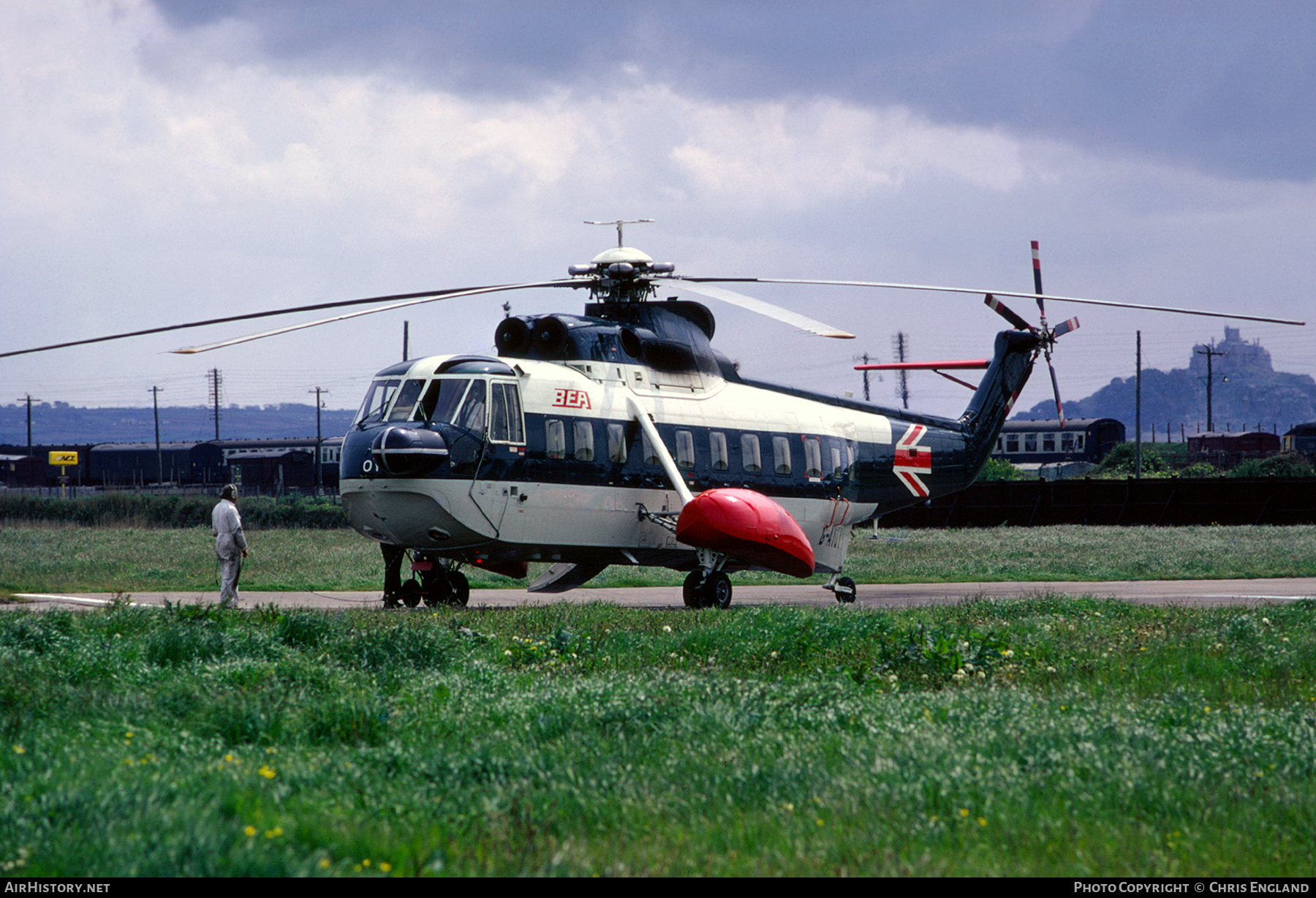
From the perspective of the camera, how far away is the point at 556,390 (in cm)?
1742

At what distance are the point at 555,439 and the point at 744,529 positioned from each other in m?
3.09

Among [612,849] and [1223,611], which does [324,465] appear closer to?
[1223,611]

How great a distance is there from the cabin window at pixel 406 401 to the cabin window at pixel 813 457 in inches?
295

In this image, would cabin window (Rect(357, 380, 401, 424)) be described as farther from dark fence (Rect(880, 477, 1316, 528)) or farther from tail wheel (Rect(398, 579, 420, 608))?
dark fence (Rect(880, 477, 1316, 528))

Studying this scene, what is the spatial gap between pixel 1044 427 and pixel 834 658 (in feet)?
291

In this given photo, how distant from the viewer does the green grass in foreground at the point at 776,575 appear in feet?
81.3

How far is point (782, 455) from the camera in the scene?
67.2 ft

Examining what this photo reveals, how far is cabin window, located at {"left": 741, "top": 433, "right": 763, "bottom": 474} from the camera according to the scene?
65.3 feet

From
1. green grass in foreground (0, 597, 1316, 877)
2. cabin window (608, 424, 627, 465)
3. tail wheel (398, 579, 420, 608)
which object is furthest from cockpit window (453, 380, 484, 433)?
green grass in foreground (0, 597, 1316, 877)

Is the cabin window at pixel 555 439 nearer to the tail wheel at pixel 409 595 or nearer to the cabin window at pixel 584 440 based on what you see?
the cabin window at pixel 584 440

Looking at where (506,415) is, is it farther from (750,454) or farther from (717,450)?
(750,454)

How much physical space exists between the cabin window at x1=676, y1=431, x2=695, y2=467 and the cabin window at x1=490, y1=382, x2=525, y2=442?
3007 mm

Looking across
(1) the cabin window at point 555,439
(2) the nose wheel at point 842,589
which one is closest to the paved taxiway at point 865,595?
(2) the nose wheel at point 842,589

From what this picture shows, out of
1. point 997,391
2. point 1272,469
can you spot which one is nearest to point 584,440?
point 997,391
